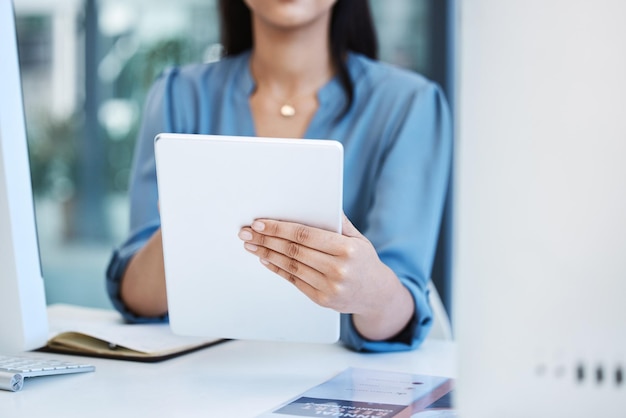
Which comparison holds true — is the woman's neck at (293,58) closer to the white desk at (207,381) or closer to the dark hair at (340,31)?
the dark hair at (340,31)

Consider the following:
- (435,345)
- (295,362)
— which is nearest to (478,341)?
(295,362)

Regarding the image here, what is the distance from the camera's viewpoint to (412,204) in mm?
1462

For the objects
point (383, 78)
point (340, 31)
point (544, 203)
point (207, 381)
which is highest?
point (340, 31)

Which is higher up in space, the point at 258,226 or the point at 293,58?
the point at 293,58

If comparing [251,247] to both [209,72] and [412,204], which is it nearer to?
[412,204]

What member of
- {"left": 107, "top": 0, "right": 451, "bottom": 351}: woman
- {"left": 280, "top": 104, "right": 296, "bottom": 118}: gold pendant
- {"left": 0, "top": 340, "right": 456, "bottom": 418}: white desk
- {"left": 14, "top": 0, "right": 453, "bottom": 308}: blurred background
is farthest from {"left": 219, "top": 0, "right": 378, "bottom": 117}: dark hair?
{"left": 14, "top": 0, "right": 453, "bottom": 308}: blurred background

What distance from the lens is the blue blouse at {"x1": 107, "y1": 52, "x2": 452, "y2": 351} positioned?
142cm

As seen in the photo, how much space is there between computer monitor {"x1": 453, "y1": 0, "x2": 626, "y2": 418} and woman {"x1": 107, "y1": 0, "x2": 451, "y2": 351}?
513mm

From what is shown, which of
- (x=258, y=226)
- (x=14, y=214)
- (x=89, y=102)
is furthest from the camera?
(x=89, y=102)

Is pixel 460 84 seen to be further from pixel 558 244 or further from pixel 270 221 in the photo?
pixel 270 221

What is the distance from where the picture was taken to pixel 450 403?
0.97 m

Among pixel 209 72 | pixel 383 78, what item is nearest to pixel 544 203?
pixel 383 78

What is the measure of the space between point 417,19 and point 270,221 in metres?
2.51

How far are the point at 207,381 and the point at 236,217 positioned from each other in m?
0.22
